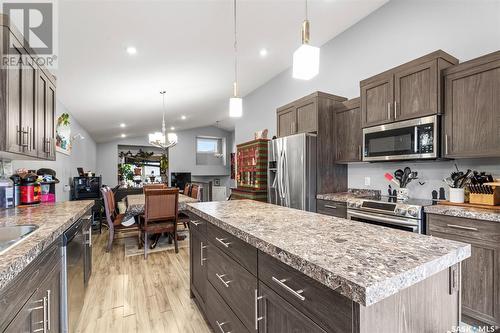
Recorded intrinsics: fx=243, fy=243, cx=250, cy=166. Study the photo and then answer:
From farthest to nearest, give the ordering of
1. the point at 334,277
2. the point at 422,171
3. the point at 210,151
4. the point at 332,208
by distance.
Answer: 1. the point at 210,151
2. the point at 332,208
3. the point at 422,171
4. the point at 334,277

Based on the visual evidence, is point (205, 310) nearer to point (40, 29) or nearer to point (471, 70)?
point (40, 29)

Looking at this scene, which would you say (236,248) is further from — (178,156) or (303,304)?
(178,156)

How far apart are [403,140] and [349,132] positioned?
810mm

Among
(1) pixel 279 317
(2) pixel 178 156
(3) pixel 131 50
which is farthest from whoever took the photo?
(2) pixel 178 156

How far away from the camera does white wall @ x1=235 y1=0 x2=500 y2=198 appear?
7.45 ft

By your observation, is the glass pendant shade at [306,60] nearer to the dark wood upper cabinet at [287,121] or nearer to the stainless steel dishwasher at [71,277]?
the stainless steel dishwasher at [71,277]

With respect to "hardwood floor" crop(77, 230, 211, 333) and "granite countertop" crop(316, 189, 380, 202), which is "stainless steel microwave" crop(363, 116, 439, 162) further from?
"hardwood floor" crop(77, 230, 211, 333)

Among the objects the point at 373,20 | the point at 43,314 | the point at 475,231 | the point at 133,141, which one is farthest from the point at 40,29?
the point at 133,141

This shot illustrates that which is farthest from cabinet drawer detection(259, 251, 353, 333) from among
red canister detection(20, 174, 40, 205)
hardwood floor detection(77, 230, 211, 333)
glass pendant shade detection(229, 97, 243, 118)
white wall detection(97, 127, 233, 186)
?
white wall detection(97, 127, 233, 186)

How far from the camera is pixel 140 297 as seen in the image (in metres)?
2.46

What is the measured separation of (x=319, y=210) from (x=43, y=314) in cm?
283

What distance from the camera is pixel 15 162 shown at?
2611mm

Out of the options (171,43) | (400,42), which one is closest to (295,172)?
(400,42)

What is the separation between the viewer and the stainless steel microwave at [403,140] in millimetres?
2279
